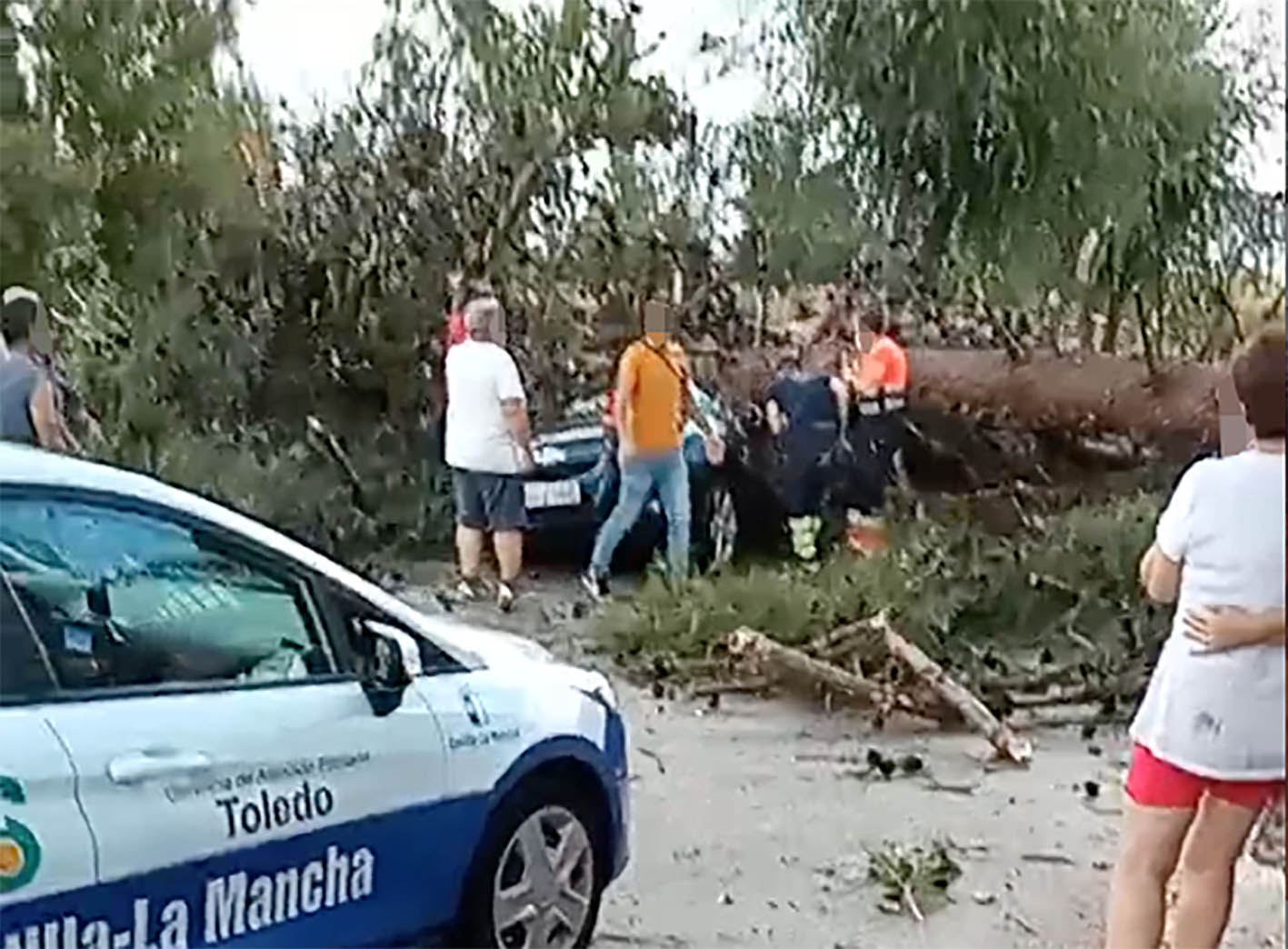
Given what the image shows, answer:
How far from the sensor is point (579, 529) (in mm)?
11844

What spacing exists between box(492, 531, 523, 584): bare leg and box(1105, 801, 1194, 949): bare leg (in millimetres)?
6687

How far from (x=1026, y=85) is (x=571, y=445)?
3.25 meters

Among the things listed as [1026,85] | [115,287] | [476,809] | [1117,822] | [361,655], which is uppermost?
[1026,85]

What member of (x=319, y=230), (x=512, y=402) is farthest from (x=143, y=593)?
(x=319, y=230)

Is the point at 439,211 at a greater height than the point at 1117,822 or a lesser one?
greater

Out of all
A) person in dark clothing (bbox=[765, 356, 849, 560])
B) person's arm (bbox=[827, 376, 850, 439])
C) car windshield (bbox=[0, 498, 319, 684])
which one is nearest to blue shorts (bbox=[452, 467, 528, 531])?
person in dark clothing (bbox=[765, 356, 849, 560])

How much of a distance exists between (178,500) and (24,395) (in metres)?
4.47

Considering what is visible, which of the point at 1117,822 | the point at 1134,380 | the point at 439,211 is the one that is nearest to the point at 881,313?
the point at 1134,380

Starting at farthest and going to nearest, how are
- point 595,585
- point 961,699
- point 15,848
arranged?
1. point 595,585
2. point 961,699
3. point 15,848

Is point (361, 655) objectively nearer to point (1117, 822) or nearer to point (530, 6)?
point (1117, 822)

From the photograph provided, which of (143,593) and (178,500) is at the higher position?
(178,500)

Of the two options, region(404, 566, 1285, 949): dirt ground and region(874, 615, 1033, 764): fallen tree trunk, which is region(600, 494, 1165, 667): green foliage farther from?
region(404, 566, 1285, 949): dirt ground

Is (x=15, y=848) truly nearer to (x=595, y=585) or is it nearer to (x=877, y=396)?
(x=595, y=585)

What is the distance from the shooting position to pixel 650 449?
36.3ft
